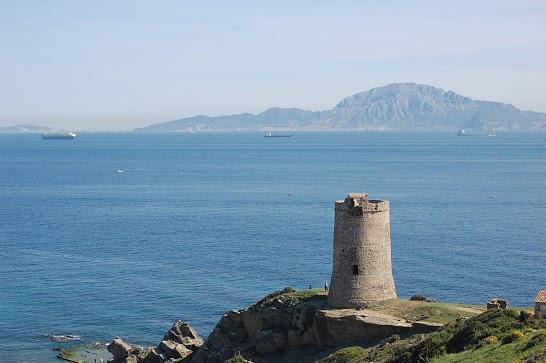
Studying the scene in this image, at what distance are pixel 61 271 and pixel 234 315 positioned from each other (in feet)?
122

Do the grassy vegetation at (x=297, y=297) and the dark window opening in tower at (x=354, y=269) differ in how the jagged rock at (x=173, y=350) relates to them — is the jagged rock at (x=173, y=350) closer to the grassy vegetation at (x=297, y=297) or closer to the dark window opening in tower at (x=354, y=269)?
the grassy vegetation at (x=297, y=297)

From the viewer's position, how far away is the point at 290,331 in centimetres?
4591

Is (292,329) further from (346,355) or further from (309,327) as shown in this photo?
(346,355)

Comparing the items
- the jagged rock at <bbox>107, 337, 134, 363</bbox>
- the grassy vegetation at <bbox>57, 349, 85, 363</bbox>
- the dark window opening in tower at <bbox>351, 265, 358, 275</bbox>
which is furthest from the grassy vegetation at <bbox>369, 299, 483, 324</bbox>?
the grassy vegetation at <bbox>57, 349, 85, 363</bbox>

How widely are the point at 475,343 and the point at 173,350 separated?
81.8 feet

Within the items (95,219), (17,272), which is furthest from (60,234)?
(17,272)

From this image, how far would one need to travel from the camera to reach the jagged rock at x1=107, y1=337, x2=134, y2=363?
185 ft

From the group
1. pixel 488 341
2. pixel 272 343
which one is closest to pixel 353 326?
pixel 272 343

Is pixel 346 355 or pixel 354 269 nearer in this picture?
pixel 346 355

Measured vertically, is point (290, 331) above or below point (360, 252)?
below

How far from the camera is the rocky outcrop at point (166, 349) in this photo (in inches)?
2118

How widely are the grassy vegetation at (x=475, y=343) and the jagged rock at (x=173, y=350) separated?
15860mm

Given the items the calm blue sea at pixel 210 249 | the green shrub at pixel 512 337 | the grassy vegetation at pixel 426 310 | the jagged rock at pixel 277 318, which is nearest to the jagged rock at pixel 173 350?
the calm blue sea at pixel 210 249

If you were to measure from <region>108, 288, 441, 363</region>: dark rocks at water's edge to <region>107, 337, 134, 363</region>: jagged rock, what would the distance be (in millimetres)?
2935
